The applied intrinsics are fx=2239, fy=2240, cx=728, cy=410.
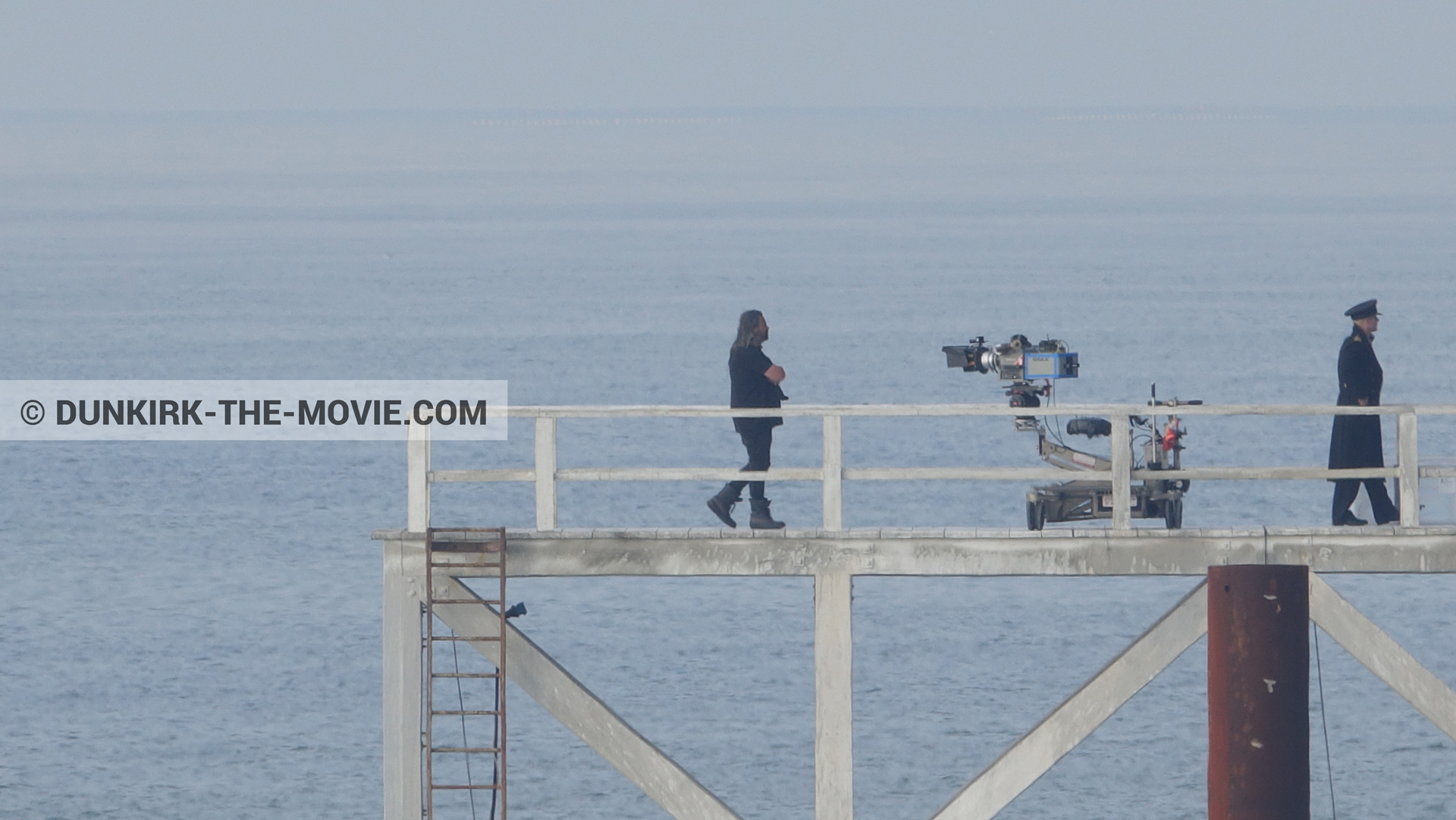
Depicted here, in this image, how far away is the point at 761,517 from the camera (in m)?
13.6

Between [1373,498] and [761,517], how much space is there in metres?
3.73

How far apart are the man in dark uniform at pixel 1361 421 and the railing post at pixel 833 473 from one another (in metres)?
3.13

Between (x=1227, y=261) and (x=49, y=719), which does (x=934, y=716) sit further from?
(x=1227, y=261)

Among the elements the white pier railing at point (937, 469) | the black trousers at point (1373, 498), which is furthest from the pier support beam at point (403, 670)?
the black trousers at point (1373, 498)

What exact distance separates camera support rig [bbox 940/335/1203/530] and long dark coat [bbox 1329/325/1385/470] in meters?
0.98

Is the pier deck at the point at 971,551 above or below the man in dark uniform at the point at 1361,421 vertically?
below

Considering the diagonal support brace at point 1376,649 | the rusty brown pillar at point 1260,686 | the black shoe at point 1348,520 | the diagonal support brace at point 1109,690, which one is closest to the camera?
the rusty brown pillar at point 1260,686

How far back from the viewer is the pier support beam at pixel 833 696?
12961 millimetres

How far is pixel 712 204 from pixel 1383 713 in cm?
15681

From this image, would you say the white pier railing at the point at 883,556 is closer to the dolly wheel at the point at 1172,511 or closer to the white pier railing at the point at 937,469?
the white pier railing at the point at 937,469

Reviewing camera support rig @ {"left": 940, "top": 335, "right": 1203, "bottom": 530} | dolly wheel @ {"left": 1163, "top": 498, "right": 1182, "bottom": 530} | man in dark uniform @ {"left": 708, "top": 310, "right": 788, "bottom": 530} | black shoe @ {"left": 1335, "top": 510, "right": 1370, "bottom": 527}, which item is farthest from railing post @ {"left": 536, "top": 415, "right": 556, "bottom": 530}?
black shoe @ {"left": 1335, "top": 510, "right": 1370, "bottom": 527}

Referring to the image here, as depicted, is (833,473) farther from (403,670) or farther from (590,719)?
(403,670)

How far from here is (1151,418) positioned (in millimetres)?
13359

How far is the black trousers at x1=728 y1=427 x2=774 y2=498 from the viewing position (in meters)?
13.6
